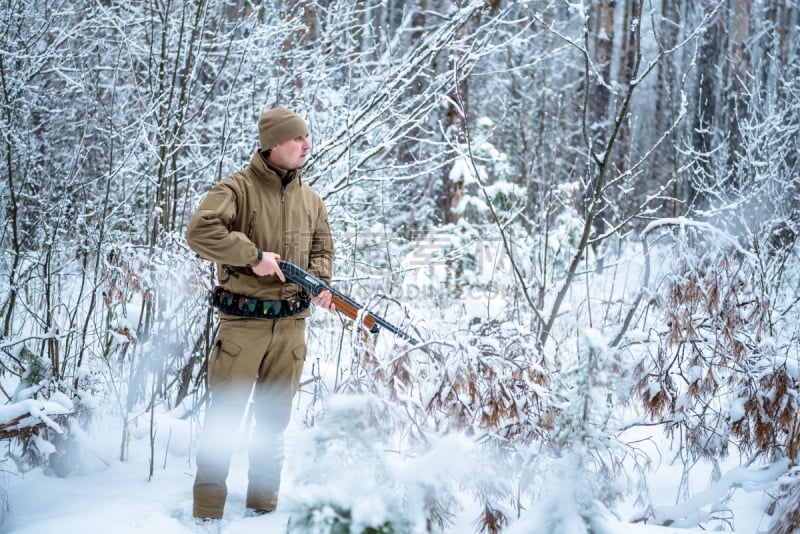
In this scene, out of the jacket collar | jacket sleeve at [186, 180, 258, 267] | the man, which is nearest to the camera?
jacket sleeve at [186, 180, 258, 267]

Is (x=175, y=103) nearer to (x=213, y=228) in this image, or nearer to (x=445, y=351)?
(x=213, y=228)

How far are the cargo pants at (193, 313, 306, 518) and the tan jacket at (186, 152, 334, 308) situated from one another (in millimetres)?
170

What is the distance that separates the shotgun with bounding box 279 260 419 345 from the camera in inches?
98.5

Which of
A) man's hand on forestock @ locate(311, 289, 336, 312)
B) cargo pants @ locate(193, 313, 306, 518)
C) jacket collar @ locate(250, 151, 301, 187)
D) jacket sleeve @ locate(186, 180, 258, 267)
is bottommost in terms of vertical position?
cargo pants @ locate(193, 313, 306, 518)

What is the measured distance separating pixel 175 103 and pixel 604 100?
12.5m

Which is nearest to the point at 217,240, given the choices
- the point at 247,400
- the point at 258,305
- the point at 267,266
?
the point at 267,266

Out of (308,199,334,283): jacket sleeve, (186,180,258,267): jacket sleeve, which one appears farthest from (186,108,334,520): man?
(308,199,334,283): jacket sleeve

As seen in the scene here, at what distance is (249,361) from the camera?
2.54 m

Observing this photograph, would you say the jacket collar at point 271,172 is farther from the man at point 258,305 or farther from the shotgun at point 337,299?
the shotgun at point 337,299

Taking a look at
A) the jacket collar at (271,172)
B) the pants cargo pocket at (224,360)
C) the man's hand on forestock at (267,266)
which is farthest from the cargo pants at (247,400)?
the jacket collar at (271,172)

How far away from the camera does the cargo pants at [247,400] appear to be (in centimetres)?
250

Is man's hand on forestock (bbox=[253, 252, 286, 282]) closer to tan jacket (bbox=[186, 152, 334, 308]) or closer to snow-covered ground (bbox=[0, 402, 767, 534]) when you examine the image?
tan jacket (bbox=[186, 152, 334, 308])

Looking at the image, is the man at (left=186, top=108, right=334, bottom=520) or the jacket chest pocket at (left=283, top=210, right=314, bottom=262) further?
the jacket chest pocket at (left=283, top=210, right=314, bottom=262)

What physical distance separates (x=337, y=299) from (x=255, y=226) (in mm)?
481
